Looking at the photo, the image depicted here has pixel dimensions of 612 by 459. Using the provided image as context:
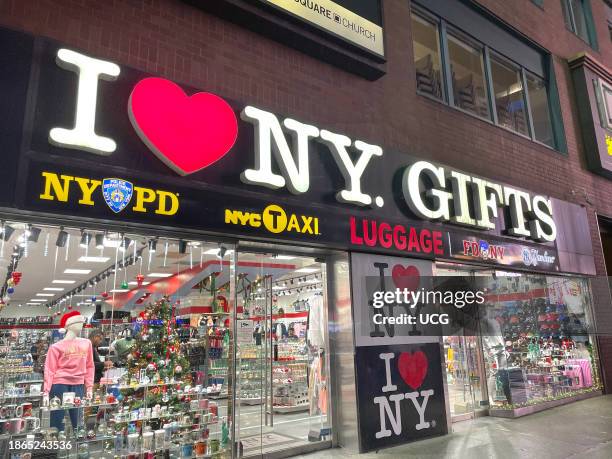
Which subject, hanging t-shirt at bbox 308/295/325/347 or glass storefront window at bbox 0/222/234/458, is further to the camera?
hanging t-shirt at bbox 308/295/325/347

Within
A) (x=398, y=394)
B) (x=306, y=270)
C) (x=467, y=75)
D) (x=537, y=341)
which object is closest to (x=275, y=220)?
(x=306, y=270)

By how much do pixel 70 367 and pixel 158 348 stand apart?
0.78m

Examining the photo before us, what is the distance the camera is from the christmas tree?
4211 mm

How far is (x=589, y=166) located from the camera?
34.1 feet

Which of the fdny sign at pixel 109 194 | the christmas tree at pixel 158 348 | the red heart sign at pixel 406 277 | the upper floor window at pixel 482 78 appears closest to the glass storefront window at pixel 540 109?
the upper floor window at pixel 482 78

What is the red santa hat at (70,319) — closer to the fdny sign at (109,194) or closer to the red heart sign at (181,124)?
the fdny sign at (109,194)

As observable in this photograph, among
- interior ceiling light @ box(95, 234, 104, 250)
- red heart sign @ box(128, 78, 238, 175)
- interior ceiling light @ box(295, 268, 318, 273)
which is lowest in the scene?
interior ceiling light @ box(295, 268, 318, 273)

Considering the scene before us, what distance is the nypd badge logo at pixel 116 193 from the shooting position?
385 centimetres

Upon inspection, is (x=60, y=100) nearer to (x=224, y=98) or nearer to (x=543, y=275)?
(x=224, y=98)

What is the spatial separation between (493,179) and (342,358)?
4.48m

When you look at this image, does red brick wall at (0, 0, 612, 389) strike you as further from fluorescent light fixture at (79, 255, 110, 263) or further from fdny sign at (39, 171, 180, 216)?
fluorescent light fixture at (79, 255, 110, 263)

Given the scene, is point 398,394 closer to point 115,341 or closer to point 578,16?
point 115,341

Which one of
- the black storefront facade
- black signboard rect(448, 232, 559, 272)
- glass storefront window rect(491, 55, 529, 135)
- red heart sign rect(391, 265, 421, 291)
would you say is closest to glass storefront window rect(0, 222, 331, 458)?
the black storefront facade

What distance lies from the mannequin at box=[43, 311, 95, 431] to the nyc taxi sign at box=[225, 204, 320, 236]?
1.71 meters
